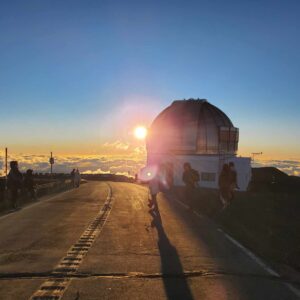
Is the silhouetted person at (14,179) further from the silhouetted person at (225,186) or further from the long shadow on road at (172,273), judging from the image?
the long shadow on road at (172,273)

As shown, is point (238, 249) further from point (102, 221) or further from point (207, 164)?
point (207, 164)

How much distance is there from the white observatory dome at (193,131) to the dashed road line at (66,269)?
44865mm

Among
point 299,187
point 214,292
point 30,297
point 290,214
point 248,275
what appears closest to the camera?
point 30,297

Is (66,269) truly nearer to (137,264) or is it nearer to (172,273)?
(137,264)

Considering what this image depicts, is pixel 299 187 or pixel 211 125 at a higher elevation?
pixel 211 125

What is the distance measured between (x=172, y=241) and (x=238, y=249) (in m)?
1.59

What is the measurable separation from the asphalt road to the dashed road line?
0.08m

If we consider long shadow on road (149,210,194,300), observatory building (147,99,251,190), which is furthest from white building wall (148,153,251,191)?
long shadow on road (149,210,194,300)

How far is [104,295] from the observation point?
6.08m

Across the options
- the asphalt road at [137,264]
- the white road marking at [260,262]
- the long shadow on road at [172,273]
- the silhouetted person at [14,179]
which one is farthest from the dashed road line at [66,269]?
the silhouetted person at [14,179]

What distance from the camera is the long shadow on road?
20.5ft

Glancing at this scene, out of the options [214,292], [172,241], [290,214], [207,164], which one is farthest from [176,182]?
[214,292]

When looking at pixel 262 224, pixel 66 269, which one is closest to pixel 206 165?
pixel 262 224

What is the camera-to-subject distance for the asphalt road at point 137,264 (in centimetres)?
632
